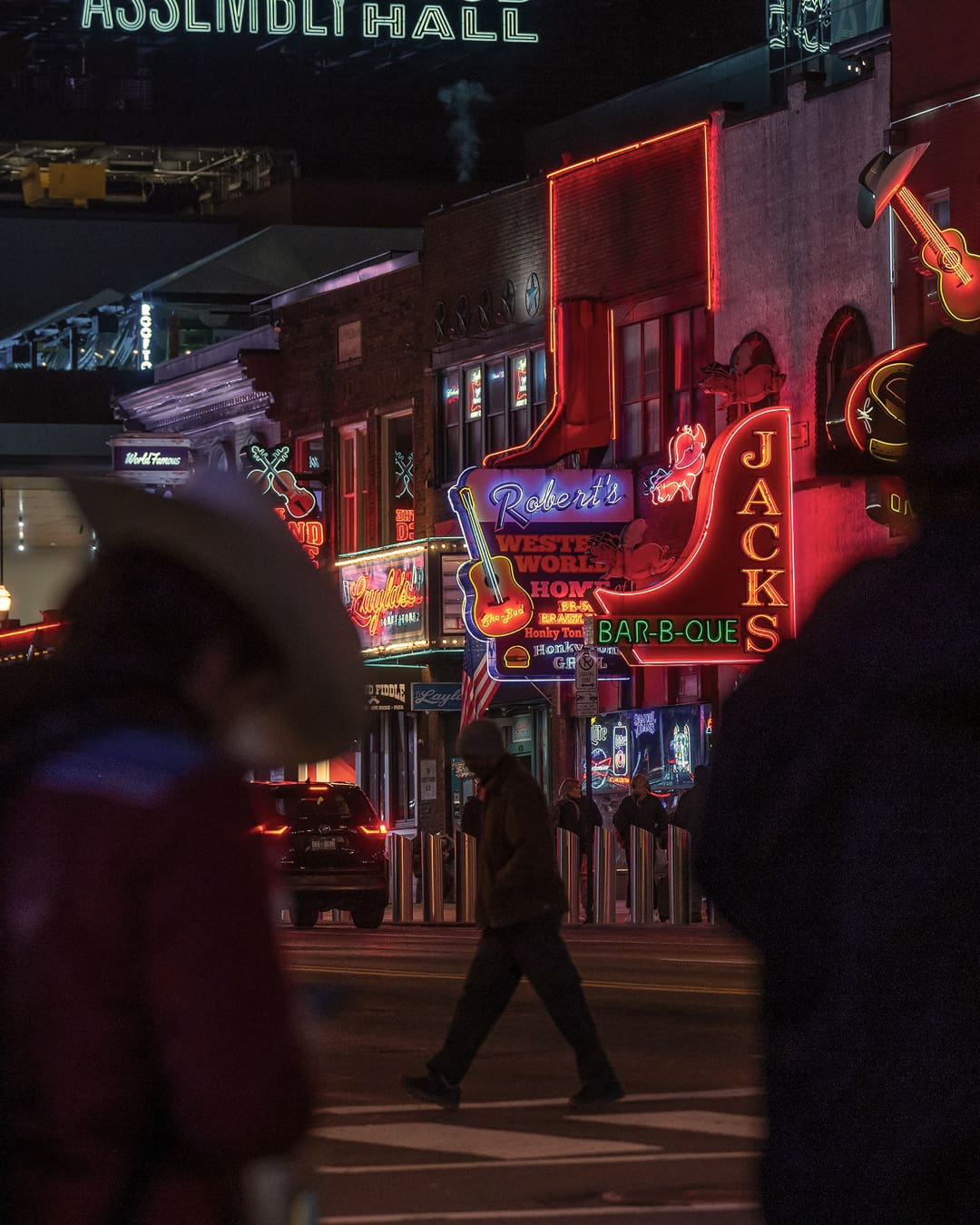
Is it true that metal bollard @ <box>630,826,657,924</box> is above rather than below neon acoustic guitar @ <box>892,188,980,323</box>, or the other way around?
below

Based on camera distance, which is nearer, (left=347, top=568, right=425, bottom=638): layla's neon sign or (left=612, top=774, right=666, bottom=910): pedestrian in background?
(left=612, top=774, right=666, bottom=910): pedestrian in background

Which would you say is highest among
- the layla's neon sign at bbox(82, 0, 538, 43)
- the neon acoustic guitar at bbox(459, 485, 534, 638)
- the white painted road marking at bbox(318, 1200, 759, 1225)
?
the layla's neon sign at bbox(82, 0, 538, 43)

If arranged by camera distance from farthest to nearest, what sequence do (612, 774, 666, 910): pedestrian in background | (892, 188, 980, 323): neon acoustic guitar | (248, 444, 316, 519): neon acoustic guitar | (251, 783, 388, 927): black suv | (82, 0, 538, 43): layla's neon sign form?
(82, 0, 538, 43): layla's neon sign → (248, 444, 316, 519): neon acoustic guitar → (251, 783, 388, 927): black suv → (612, 774, 666, 910): pedestrian in background → (892, 188, 980, 323): neon acoustic guitar

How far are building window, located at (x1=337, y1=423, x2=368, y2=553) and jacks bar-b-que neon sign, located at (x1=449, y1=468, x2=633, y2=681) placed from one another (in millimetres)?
9003

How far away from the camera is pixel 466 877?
32.4m

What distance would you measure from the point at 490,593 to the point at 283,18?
38.0 meters

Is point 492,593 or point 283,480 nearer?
point 492,593

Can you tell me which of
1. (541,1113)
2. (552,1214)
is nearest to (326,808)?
(541,1113)

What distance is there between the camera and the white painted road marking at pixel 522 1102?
12.9 metres

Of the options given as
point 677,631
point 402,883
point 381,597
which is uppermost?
point 381,597

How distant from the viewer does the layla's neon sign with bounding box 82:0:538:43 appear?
71.0 metres

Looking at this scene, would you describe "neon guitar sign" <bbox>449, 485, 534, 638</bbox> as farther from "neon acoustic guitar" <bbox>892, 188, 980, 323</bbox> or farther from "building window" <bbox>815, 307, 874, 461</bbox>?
"neon acoustic guitar" <bbox>892, 188, 980, 323</bbox>

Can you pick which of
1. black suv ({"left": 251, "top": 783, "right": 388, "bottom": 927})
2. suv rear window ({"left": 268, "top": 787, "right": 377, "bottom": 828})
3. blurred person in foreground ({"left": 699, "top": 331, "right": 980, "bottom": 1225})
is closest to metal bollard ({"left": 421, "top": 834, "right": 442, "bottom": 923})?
black suv ({"left": 251, "top": 783, "right": 388, "bottom": 927})

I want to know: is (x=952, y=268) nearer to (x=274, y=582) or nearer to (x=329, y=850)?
(x=329, y=850)
